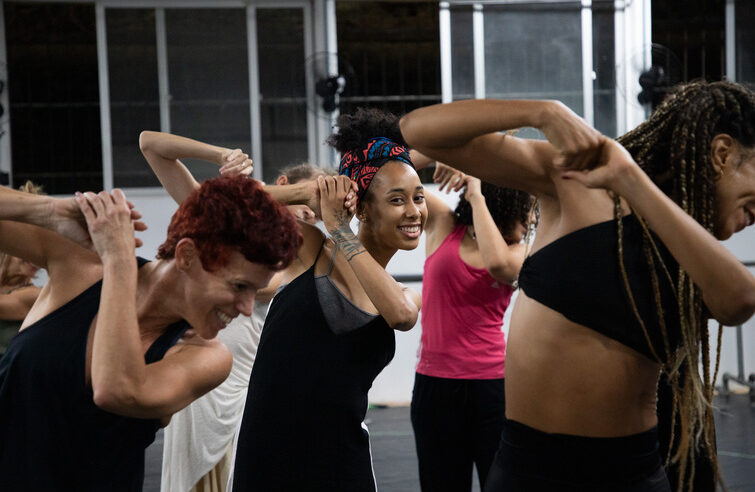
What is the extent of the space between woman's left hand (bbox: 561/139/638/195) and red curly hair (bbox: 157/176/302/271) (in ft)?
1.96

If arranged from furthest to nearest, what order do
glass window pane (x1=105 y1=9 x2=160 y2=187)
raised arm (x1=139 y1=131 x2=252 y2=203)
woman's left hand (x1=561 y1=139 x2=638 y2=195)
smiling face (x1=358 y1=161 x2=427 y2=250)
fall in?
glass window pane (x1=105 y1=9 x2=160 y2=187) → raised arm (x1=139 y1=131 x2=252 y2=203) → smiling face (x1=358 y1=161 x2=427 y2=250) → woman's left hand (x1=561 y1=139 x2=638 y2=195)

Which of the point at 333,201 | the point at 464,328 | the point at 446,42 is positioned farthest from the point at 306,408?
the point at 446,42

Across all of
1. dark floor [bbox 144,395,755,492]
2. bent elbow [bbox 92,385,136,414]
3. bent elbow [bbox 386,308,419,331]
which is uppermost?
bent elbow [bbox 386,308,419,331]

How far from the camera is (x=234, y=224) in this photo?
1.59 meters

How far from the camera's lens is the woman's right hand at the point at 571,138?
4.84 ft

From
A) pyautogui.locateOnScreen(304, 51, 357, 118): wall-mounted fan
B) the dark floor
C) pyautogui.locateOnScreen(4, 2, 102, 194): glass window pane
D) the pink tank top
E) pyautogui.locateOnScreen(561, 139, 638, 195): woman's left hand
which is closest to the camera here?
pyautogui.locateOnScreen(561, 139, 638, 195): woman's left hand

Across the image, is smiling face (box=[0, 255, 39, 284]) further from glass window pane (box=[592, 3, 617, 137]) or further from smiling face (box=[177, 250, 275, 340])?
glass window pane (box=[592, 3, 617, 137])

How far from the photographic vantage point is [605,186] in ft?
4.85

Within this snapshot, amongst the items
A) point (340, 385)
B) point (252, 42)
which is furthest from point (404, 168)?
point (252, 42)

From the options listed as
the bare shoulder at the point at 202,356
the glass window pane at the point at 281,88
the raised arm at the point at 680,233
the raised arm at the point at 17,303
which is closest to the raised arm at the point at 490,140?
the raised arm at the point at 680,233

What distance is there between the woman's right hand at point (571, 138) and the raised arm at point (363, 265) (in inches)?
30.8

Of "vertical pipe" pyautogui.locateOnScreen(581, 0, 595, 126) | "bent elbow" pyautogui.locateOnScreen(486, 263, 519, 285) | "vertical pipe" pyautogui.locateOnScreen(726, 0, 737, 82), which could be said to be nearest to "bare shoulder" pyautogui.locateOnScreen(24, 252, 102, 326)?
"bent elbow" pyautogui.locateOnScreen(486, 263, 519, 285)

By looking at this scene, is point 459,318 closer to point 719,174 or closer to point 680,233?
point 719,174

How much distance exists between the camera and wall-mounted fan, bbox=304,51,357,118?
768 cm
